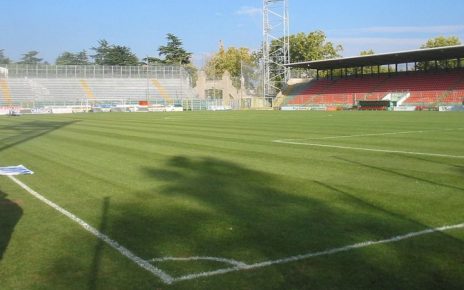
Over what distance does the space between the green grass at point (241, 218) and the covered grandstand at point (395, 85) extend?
4915 cm

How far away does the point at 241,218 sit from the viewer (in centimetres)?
729

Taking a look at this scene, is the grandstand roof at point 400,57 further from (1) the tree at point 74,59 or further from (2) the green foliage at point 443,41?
(1) the tree at point 74,59

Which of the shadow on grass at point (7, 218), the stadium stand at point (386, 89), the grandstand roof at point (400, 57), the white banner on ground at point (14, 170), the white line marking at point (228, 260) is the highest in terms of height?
the grandstand roof at point (400, 57)

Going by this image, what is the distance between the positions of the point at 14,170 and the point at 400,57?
6177 centimetres

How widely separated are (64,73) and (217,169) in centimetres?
8044

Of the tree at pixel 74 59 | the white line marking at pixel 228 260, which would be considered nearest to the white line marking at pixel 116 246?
the white line marking at pixel 228 260

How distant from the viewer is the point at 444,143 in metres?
16.9

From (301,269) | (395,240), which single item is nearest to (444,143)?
(395,240)

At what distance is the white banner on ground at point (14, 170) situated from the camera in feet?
39.1

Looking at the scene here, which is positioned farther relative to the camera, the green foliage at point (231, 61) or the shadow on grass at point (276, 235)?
the green foliage at point (231, 61)

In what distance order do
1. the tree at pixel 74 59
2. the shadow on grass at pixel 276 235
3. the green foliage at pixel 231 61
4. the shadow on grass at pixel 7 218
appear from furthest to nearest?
the tree at pixel 74 59, the green foliage at pixel 231 61, the shadow on grass at pixel 7 218, the shadow on grass at pixel 276 235

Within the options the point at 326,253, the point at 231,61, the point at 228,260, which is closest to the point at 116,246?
the point at 228,260

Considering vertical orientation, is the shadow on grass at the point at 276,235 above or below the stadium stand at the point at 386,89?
below

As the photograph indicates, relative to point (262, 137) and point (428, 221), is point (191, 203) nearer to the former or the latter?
point (428, 221)
